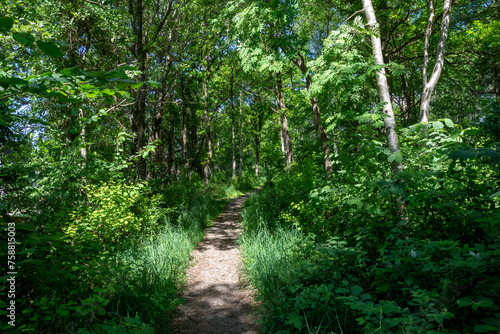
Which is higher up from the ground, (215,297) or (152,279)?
(152,279)

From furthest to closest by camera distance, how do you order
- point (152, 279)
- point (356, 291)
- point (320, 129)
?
point (320, 129) → point (152, 279) → point (356, 291)

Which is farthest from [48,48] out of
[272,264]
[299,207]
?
[299,207]

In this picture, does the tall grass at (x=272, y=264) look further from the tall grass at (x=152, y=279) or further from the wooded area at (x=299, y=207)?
the tall grass at (x=152, y=279)

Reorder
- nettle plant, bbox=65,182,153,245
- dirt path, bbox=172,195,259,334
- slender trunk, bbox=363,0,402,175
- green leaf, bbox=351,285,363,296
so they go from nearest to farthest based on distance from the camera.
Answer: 1. green leaf, bbox=351,285,363,296
2. dirt path, bbox=172,195,259,334
3. slender trunk, bbox=363,0,402,175
4. nettle plant, bbox=65,182,153,245

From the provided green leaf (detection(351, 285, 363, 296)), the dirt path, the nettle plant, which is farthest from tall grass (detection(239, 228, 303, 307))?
the nettle plant

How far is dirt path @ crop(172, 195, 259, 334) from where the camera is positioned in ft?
11.3

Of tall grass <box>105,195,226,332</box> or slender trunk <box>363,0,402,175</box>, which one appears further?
slender trunk <box>363,0,402,175</box>

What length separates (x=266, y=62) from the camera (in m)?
5.62

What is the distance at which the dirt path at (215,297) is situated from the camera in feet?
11.3

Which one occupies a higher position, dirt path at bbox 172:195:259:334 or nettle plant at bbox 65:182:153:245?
nettle plant at bbox 65:182:153:245

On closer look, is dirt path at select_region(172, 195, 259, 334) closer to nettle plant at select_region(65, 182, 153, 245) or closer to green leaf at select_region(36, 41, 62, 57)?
nettle plant at select_region(65, 182, 153, 245)

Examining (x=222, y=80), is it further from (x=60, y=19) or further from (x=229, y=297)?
(x=229, y=297)

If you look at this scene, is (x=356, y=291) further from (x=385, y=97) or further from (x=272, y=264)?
(x=385, y=97)

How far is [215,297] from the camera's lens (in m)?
4.26
